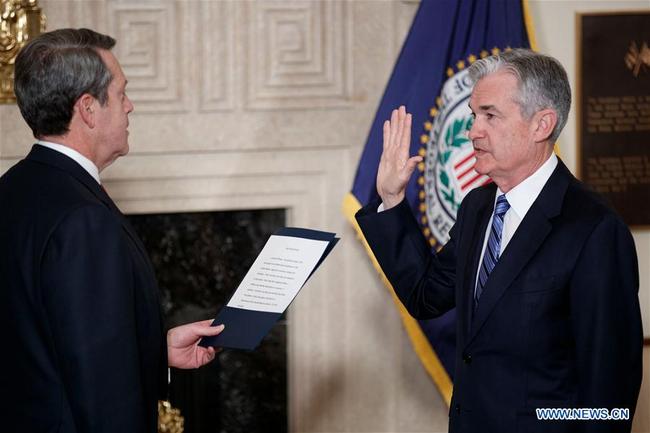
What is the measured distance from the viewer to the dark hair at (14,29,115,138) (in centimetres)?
205

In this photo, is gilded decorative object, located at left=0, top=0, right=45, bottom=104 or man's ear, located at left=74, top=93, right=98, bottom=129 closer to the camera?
man's ear, located at left=74, top=93, right=98, bottom=129

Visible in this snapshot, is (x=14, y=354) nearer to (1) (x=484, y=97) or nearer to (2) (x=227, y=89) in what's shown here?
(1) (x=484, y=97)

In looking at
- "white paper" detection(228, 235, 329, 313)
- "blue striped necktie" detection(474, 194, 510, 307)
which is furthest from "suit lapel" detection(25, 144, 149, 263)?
"blue striped necktie" detection(474, 194, 510, 307)

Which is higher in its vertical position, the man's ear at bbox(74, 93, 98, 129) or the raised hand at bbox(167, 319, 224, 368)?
the man's ear at bbox(74, 93, 98, 129)

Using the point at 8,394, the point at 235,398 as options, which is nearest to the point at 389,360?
the point at 235,398

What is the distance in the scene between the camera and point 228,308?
2.47 metres

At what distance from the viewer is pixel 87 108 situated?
211 cm

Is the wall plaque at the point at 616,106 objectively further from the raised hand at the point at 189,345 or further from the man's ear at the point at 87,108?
the man's ear at the point at 87,108

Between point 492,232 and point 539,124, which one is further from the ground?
point 539,124

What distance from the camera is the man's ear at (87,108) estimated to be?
209 cm

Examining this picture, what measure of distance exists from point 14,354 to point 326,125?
7.06 ft

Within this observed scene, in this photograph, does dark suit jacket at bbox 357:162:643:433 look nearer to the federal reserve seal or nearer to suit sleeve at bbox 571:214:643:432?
suit sleeve at bbox 571:214:643:432

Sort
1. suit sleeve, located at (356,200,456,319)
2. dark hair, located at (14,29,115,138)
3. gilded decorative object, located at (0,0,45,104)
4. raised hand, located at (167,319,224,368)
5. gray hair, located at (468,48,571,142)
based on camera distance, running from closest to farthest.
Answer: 1. dark hair, located at (14,29,115,138)
2. gray hair, located at (468,48,571,142)
3. raised hand, located at (167,319,224,368)
4. suit sleeve, located at (356,200,456,319)
5. gilded decorative object, located at (0,0,45,104)

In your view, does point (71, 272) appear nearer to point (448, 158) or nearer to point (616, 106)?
point (448, 158)
